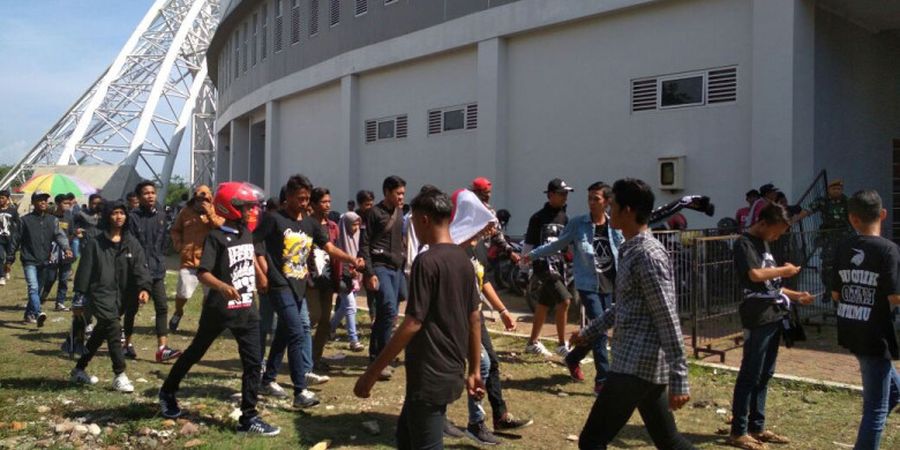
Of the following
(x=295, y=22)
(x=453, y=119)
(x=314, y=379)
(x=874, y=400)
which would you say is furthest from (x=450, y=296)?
(x=295, y=22)

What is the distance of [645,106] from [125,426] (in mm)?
10590

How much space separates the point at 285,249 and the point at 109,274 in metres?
1.96

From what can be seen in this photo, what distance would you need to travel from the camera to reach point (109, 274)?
707cm

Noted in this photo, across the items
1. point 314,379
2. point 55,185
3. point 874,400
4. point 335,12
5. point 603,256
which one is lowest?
point 314,379

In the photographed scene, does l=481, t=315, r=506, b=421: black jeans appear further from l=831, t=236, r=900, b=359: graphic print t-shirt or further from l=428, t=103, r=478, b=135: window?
l=428, t=103, r=478, b=135: window

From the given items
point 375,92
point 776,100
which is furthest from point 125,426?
point 375,92

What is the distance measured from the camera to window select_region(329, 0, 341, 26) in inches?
838

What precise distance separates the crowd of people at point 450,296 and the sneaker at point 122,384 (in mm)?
13

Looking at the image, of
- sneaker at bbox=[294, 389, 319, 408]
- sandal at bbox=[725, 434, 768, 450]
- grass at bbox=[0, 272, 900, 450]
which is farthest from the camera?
sneaker at bbox=[294, 389, 319, 408]

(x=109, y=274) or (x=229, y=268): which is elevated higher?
(x=229, y=268)

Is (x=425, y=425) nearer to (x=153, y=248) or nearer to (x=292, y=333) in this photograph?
(x=292, y=333)

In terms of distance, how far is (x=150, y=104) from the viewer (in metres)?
44.6

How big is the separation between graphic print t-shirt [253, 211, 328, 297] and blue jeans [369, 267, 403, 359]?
94cm

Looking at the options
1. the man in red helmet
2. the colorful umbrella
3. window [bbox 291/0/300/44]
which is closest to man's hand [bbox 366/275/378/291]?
the man in red helmet
